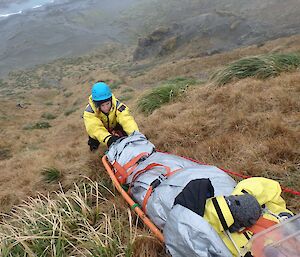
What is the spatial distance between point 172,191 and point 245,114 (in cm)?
251

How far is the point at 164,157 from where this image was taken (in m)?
3.48

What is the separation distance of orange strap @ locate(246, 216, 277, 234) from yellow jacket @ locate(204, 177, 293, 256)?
0.03 meters

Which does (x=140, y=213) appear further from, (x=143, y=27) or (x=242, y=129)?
(x=143, y=27)

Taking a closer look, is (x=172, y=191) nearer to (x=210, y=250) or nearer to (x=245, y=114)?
(x=210, y=250)

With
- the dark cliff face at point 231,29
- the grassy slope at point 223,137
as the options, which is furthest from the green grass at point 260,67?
the dark cliff face at point 231,29

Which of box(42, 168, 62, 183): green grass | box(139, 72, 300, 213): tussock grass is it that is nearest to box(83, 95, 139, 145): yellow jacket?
box(139, 72, 300, 213): tussock grass

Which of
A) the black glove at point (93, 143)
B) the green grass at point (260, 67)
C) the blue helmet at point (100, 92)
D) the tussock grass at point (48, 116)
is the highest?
the blue helmet at point (100, 92)

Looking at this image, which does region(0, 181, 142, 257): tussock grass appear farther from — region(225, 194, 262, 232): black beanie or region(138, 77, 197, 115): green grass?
region(138, 77, 197, 115): green grass

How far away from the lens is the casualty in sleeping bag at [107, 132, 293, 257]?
220 centimetres

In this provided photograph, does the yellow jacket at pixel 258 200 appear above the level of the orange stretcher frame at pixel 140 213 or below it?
above

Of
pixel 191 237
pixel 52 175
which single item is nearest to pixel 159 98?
pixel 52 175

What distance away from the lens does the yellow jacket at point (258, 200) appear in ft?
7.43

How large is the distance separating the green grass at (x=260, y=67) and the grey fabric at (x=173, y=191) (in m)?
3.44

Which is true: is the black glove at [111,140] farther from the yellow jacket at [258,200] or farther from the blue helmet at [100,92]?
the yellow jacket at [258,200]
